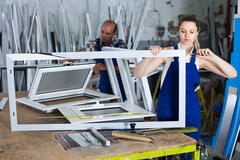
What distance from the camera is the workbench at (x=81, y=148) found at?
4.16 feet

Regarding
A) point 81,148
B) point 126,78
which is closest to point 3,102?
point 126,78

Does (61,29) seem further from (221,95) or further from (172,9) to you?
(221,95)

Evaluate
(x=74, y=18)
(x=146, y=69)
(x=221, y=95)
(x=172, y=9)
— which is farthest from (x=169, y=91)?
(x=172, y=9)

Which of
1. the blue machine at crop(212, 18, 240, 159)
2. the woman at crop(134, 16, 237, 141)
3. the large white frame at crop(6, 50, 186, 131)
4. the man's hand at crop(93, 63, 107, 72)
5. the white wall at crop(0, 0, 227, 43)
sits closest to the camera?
the large white frame at crop(6, 50, 186, 131)

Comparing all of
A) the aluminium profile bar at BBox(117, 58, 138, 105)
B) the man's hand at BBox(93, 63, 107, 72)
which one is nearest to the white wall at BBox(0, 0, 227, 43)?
the man's hand at BBox(93, 63, 107, 72)

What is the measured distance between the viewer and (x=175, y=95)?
190 cm

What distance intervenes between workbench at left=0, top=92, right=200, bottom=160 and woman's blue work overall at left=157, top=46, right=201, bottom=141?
0.36 metres

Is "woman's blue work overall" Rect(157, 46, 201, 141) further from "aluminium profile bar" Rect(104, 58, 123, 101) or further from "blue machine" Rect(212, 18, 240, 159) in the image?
"blue machine" Rect(212, 18, 240, 159)

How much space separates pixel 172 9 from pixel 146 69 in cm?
429

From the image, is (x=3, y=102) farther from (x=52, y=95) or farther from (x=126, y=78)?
(x=126, y=78)

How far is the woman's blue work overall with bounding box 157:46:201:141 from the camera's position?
1.89 meters

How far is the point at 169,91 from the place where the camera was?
1.92 meters

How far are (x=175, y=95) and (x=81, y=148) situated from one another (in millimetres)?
804

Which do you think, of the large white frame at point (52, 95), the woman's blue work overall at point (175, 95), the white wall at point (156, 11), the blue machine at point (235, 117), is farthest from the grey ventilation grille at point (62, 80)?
the white wall at point (156, 11)
